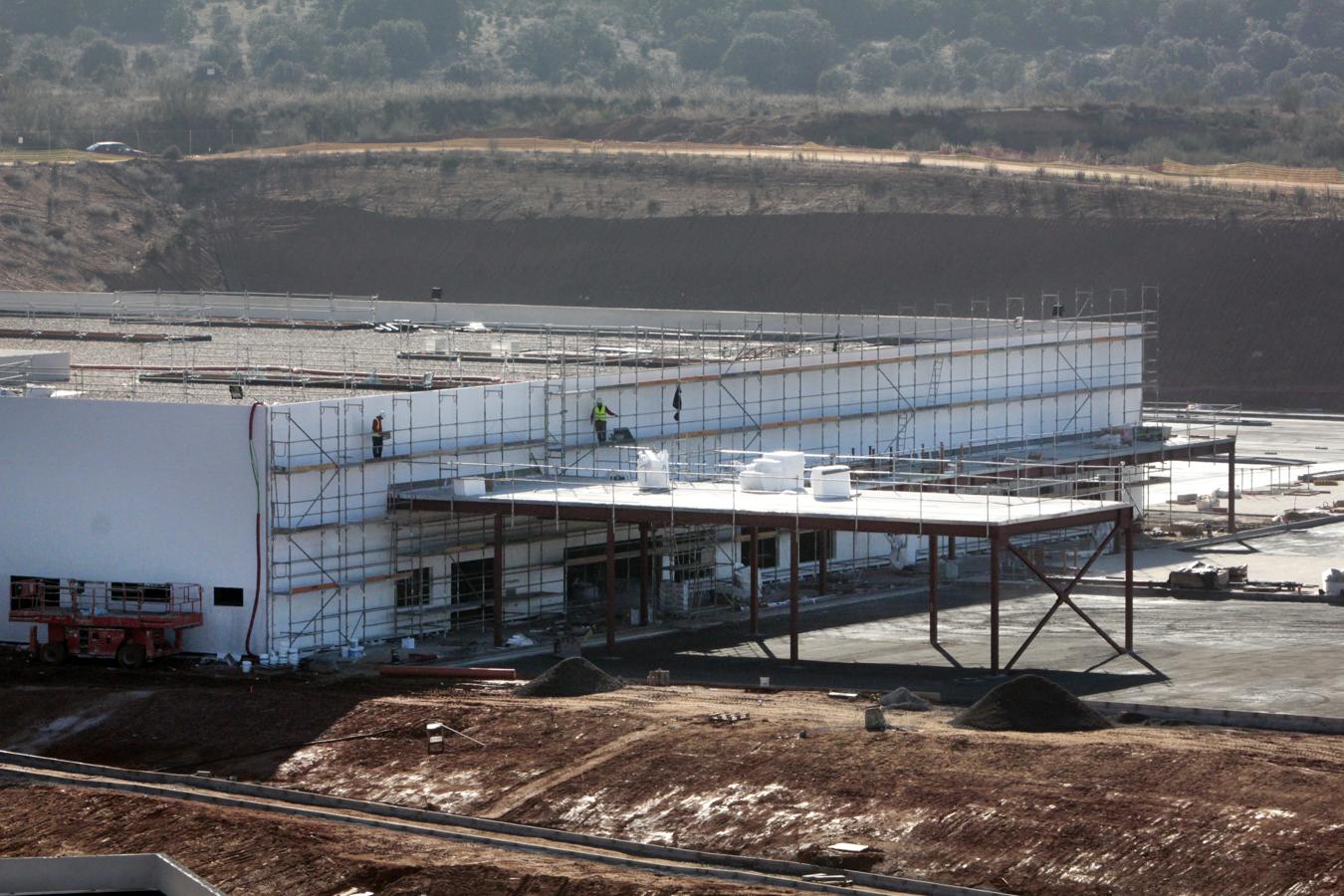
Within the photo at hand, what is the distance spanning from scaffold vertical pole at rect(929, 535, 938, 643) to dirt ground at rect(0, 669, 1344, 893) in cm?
606

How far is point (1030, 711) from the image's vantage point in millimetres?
35188

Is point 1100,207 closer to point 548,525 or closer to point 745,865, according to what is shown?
point 548,525

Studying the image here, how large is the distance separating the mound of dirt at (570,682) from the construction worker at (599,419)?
1247 centimetres

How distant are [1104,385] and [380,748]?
3509 cm

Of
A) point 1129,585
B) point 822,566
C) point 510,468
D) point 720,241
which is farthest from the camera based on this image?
point 720,241

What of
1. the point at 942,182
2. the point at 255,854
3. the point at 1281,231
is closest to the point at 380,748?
the point at 255,854

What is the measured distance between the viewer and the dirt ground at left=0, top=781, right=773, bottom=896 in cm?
2905

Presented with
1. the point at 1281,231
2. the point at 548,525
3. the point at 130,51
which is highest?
the point at 130,51

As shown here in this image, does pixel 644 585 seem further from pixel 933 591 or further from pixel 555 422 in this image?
pixel 933 591

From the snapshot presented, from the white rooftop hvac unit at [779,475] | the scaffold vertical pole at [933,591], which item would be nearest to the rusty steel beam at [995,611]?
the scaffold vertical pole at [933,591]

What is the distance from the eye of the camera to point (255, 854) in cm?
3056

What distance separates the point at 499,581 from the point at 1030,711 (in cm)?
1359

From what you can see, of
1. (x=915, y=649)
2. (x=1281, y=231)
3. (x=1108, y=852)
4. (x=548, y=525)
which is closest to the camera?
(x=1108, y=852)

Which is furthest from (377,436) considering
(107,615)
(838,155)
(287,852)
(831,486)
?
(838,155)
